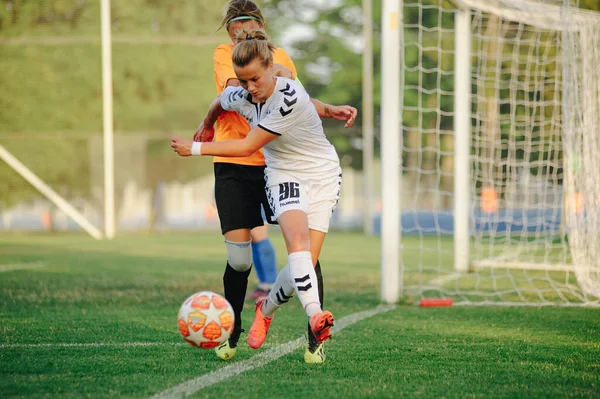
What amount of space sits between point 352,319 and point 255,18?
8.26ft

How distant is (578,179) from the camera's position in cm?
955

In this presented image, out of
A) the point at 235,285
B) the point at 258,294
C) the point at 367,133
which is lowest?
the point at 258,294

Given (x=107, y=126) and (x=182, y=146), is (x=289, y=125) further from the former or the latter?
(x=107, y=126)

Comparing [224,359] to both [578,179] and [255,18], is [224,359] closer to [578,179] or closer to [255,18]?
[255,18]

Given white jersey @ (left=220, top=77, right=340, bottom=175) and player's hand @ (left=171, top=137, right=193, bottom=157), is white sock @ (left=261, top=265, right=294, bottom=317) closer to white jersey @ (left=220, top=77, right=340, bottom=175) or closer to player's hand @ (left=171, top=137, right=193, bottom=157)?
white jersey @ (left=220, top=77, right=340, bottom=175)

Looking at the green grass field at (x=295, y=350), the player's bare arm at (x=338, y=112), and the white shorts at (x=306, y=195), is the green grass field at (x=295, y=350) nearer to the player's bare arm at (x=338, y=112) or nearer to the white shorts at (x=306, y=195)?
the white shorts at (x=306, y=195)

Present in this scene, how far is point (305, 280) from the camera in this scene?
4.73 meters

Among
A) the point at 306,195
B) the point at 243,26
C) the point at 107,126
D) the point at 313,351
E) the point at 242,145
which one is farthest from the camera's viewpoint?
the point at 107,126

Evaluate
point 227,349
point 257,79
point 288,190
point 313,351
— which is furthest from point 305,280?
point 257,79

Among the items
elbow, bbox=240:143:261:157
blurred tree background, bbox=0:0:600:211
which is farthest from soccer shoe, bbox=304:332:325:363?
blurred tree background, bbox=0:0:600:211

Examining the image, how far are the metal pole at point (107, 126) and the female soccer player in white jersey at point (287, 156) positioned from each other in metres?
17.8

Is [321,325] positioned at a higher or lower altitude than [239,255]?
lower

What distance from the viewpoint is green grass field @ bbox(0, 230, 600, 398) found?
4.11m

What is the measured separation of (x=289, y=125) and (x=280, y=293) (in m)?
0.97
